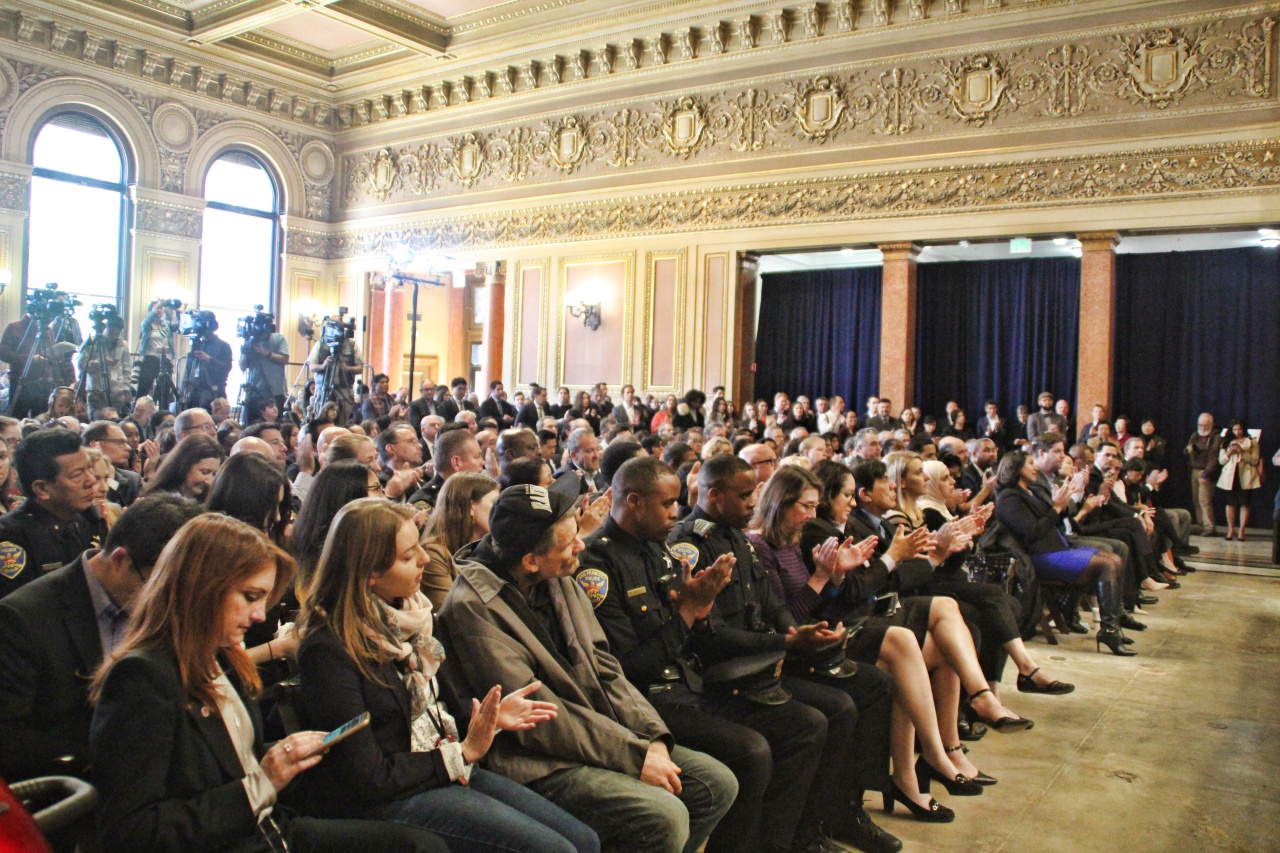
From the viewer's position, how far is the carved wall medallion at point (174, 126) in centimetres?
1436

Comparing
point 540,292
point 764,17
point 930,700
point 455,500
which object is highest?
point 764,17

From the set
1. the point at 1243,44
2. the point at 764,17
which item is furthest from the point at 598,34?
→ the point at 1243,44

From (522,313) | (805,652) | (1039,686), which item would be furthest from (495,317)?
(805,652)

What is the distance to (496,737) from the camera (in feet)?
7.48

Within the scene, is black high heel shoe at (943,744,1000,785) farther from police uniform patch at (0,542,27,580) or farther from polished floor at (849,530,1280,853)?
police uniform patch at (0,542,27,580)

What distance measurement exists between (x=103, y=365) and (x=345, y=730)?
8.55 meters

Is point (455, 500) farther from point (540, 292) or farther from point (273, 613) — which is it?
point (540, 292)

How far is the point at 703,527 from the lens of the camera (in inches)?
123

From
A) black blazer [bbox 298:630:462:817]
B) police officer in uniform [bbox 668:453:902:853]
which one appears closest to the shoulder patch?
police officer in uniform [bbox 668:453:902:853]

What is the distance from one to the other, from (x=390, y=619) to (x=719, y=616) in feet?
3.86

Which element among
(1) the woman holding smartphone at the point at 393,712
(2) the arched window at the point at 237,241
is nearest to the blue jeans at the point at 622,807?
(1) the woman holding smartphone at the point at 393,712

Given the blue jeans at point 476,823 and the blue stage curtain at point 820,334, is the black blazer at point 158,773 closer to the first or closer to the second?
the blue jeans at point 476,823

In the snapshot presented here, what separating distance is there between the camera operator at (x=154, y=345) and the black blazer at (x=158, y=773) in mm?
9503

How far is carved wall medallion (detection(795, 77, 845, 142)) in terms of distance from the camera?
453 inches
